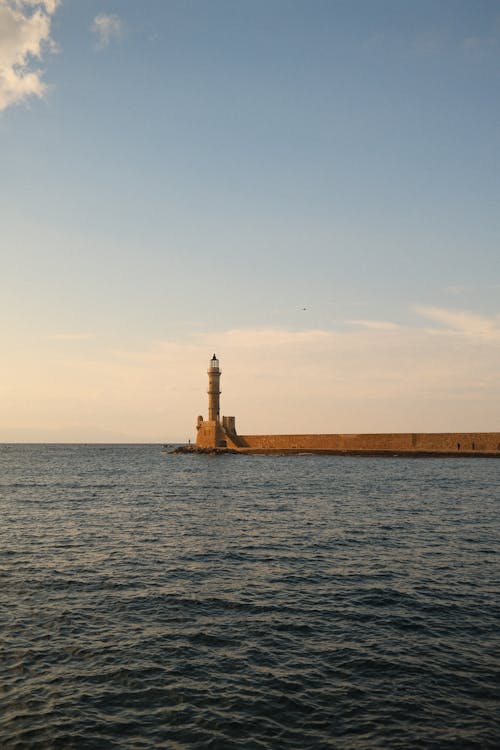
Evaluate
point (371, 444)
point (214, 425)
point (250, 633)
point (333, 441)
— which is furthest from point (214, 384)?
point (250, 633)

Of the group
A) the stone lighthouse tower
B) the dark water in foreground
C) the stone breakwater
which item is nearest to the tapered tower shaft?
the stone lighthouse tower

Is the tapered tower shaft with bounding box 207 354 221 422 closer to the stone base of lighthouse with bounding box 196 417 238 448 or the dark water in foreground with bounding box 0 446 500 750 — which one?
the stone base of lighthouse with bounding box 196 417 238 448

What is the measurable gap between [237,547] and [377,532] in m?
6.84

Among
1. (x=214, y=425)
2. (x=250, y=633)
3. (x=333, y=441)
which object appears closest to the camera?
(x=250, y=633)

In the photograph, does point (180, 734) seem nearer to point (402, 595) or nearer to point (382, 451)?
point (402, 595)

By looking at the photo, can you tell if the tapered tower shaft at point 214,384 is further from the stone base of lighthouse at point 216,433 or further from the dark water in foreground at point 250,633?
the dark water in foreground at point 250,633

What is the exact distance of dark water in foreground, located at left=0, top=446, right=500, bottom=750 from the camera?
29.2ft

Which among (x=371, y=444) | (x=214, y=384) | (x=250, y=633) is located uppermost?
(x=214, y=384)

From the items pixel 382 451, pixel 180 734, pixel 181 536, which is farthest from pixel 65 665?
pixel 382 451

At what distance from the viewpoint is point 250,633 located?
41.8 feet

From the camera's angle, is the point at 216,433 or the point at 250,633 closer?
the point at 250,633

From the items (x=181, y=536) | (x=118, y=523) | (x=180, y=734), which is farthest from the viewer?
(x=118, y=523)

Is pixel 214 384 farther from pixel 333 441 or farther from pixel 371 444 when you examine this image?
pixel 371 444

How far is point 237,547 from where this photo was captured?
70.4 feet
